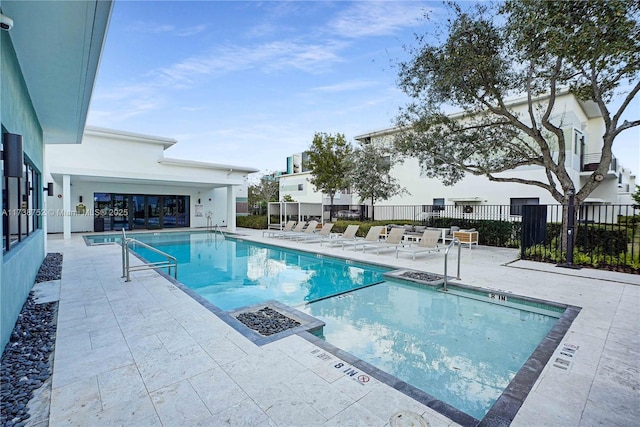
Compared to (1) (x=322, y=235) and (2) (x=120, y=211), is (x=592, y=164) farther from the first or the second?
(2) (x=120, y=211)

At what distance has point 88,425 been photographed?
7.77 feet

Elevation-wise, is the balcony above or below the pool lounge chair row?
above

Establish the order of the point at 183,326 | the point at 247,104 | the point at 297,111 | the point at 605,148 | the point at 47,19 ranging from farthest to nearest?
1. the point at 297,111
2. the point at 247,104
3. the point at 605,148
4. the point at 183,326
5. the point at 47,19

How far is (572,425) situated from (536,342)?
2418 mm

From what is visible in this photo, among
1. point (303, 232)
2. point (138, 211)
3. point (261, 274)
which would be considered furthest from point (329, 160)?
point (138, 211)

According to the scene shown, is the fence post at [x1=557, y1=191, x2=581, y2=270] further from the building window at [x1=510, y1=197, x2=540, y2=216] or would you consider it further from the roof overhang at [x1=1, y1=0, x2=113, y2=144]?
the roof overhang at [x1=1, y1=0, x2=113, y2=144]

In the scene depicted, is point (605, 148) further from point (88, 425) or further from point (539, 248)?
point (88, 425)

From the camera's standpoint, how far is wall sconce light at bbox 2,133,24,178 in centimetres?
285

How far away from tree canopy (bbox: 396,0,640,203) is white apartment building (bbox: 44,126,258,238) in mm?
13325

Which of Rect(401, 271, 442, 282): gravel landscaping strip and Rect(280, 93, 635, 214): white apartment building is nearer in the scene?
Rect(401, 271, 442, 282): gravel landscaping strip

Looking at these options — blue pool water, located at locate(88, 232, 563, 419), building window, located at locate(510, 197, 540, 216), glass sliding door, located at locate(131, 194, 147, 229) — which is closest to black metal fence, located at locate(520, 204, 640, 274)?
blue pool water, located at locate(88, 232, 563, 419)

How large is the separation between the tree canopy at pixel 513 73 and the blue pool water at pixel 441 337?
599 cm

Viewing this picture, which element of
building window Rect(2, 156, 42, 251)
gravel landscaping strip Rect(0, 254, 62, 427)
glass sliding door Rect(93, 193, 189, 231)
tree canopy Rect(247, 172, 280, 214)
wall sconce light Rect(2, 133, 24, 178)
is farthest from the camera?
tree canopy Rect(247, 172, 280, 214)

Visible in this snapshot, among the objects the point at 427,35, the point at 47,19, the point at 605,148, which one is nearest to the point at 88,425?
the point at 47,19
